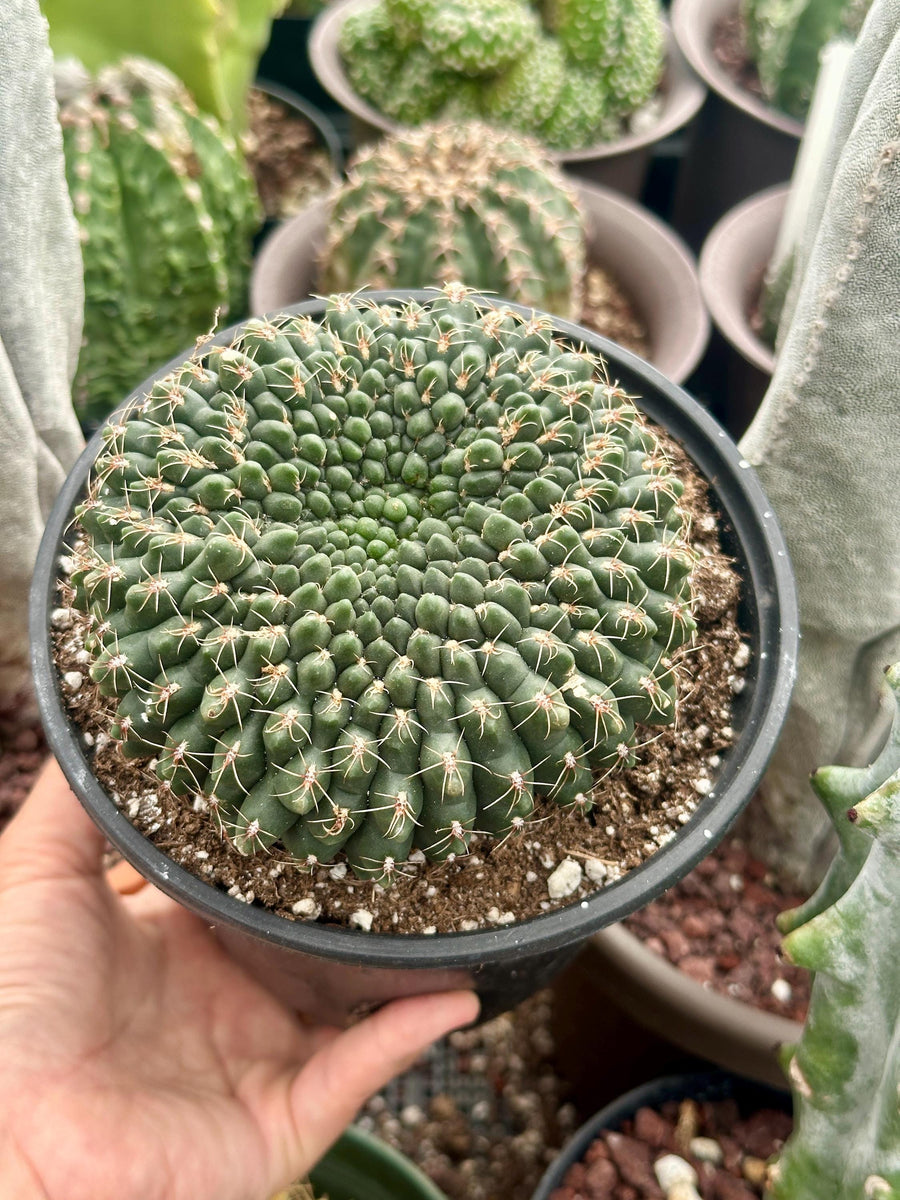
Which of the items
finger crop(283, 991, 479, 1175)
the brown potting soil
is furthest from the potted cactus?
finger crop(283, 991, 479, 1175)

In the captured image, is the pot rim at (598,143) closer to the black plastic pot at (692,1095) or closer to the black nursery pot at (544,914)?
the black nursery pot at (544,914)

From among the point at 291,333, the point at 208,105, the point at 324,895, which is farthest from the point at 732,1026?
the point at 208,105

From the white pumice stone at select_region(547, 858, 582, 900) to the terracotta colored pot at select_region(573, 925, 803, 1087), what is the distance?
26 centimetres

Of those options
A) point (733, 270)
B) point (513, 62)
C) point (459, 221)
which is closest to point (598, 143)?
point (513, 62)

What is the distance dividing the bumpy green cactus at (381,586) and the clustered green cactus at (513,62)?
3.84 ft

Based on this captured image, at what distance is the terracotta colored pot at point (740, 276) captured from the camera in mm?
1605

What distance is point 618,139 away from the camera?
2.05 metres

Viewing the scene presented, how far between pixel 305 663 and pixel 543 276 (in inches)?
39.7

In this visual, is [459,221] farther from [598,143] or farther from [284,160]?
[284,160]

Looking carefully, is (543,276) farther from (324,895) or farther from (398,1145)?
(398,1145)

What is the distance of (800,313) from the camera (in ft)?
3.31

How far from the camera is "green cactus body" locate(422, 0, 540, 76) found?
5.91ft

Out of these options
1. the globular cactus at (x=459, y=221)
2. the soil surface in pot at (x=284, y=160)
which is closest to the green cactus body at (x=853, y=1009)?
the globular cactus at (x=459, y=221)

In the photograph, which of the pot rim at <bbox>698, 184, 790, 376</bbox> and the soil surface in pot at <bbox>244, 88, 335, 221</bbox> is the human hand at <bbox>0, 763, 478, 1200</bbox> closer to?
the pot rim at <bbox>698, 184, 790, 376</bbox>
